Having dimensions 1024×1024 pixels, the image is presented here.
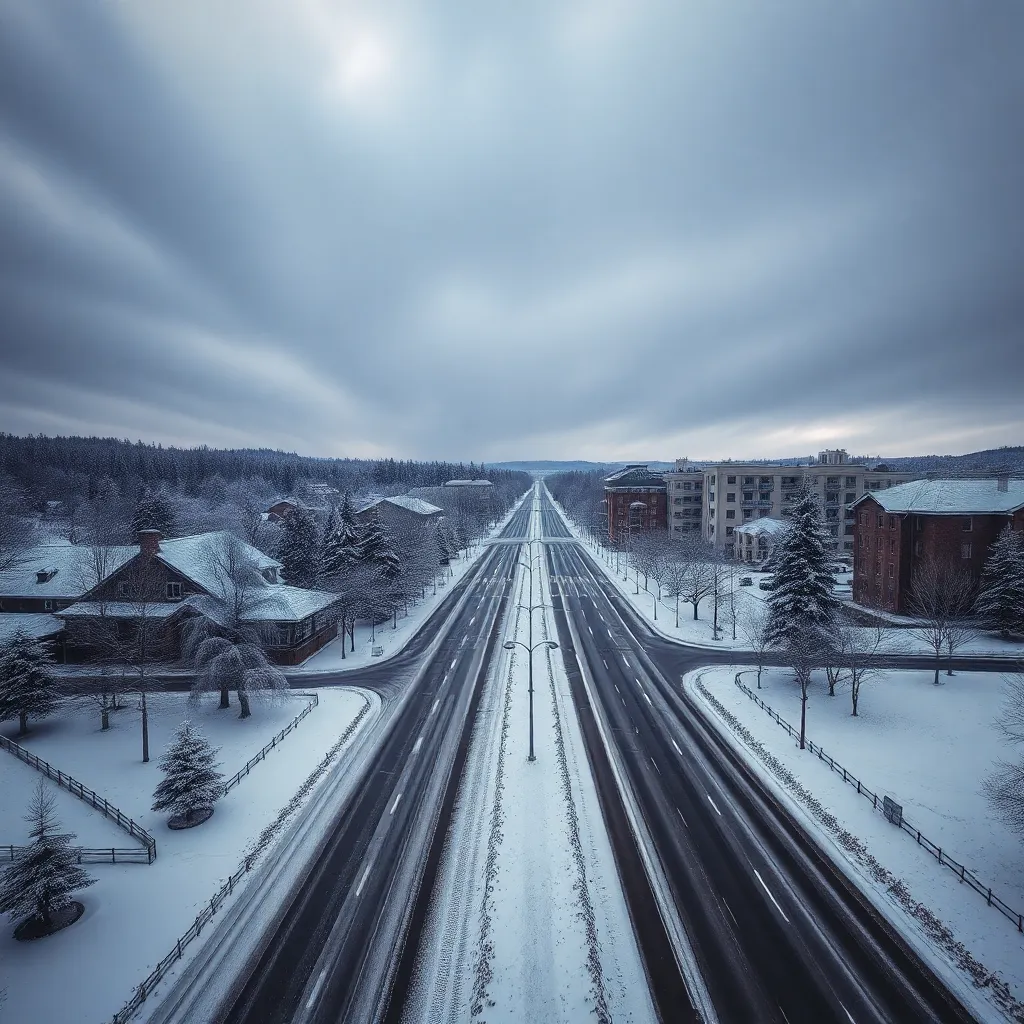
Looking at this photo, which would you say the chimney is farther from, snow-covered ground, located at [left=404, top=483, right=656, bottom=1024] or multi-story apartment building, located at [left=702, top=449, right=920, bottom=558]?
multi-story apartment building, located at [left=702, top=449, right=920, bottom=558]

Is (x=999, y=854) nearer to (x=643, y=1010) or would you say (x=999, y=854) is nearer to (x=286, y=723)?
(x=643, y=1010)

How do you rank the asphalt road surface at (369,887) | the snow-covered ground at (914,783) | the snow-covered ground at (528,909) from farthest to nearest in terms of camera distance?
the snow-covered ground at (914,783)
the asphalt road surface at (369,887)
the snow-covered ground at (528,909)

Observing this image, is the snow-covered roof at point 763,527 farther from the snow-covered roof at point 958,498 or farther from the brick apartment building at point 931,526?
the snow-covered roof at point 958,498

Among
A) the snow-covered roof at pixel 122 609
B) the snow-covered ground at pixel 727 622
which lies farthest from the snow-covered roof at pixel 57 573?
the snow-covered ground at pixel 727 622

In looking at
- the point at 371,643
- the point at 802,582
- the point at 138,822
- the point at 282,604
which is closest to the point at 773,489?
the point at 802,582

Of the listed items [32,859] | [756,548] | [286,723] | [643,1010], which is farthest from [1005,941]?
[756,548]

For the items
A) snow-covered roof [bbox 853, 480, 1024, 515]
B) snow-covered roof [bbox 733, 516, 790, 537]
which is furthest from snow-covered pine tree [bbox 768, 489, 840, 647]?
snow-covered roof [bbox 733, 516, 790, 537]
